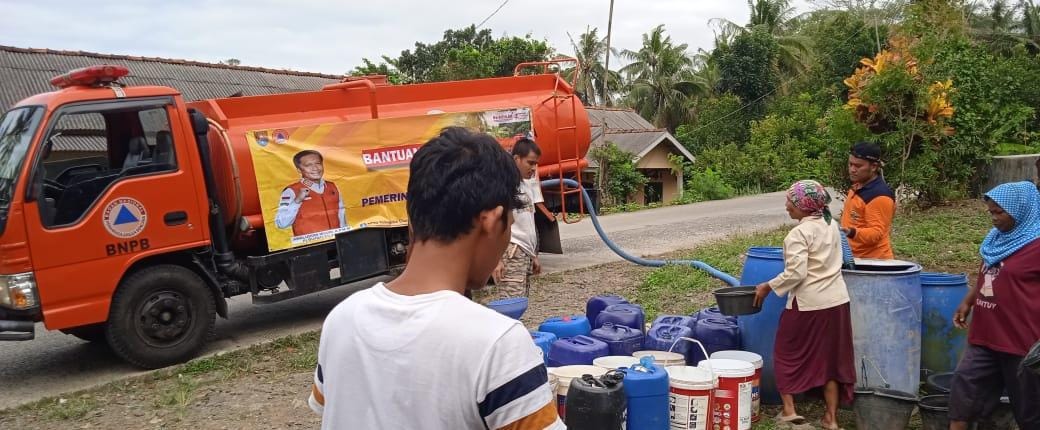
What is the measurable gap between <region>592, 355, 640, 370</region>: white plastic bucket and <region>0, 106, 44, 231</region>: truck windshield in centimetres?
451

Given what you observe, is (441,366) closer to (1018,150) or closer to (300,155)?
(300,155)

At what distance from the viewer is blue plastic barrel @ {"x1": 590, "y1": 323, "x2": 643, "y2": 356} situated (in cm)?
440

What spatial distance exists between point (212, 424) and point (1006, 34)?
39.5 meters

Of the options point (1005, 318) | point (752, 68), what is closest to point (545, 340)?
point (1005, 318)

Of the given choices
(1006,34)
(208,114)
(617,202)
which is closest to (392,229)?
(208,114)

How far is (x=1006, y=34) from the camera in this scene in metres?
34.6

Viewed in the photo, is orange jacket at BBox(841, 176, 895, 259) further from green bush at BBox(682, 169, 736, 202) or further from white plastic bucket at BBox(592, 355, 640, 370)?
green bush at BBox(682, 169, 736, 202)

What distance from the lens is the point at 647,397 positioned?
12.1 feet

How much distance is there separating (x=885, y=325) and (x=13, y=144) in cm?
643

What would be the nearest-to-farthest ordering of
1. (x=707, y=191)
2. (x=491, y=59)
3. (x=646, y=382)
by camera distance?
1. (x=646, y=382)
2. (x=707, y=191)
3. (x=491, y=59)

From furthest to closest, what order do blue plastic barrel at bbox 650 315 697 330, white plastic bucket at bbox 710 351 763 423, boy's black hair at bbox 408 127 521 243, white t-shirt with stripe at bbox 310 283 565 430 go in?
blue plastic barrel at bbox 650 315 697 330 < white plastic bucket at bbox 710 351 763 423 < boy's black hair at bbox 408 127 521 243 < white t-shirt with stripe at bbox 310 283 565 430

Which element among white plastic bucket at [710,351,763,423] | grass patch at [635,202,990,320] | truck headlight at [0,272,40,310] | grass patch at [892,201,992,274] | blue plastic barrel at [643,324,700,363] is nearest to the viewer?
white plastic bucket at [710,351,763,423]

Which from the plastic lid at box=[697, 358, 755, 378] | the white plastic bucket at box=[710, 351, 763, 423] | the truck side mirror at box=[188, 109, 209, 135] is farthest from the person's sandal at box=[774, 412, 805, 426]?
the truck side mirror at box=[188, 109, 209, 135]

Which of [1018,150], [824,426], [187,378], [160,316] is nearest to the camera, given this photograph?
[824,426]
